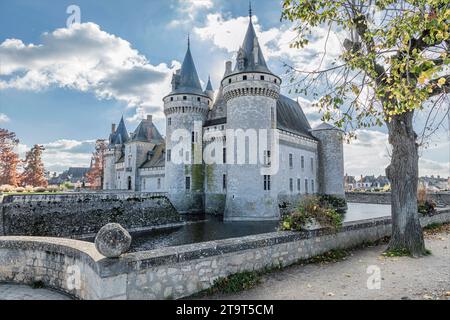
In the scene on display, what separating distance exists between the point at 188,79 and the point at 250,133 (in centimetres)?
1023

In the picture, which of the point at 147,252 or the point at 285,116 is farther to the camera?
the point at 285,116

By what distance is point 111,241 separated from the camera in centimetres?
384

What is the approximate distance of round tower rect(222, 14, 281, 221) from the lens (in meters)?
21.4

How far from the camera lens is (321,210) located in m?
6.80

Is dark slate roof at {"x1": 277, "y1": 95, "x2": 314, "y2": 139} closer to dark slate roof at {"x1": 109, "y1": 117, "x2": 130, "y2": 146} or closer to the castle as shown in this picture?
the castle

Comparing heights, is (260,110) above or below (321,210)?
above

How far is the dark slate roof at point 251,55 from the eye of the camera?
22.3 metres

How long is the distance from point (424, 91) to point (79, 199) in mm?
18541

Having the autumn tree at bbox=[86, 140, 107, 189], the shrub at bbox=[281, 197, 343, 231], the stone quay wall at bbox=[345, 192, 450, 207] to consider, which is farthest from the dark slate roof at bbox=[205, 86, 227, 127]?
the autumn tree at bbox=[86, 140, 107, 189]

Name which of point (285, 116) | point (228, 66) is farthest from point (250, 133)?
point (228, 66)

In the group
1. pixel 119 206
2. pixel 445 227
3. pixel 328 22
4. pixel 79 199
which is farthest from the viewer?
pixel 119 206

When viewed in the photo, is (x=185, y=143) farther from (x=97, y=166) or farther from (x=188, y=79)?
(x=97, y=166)
